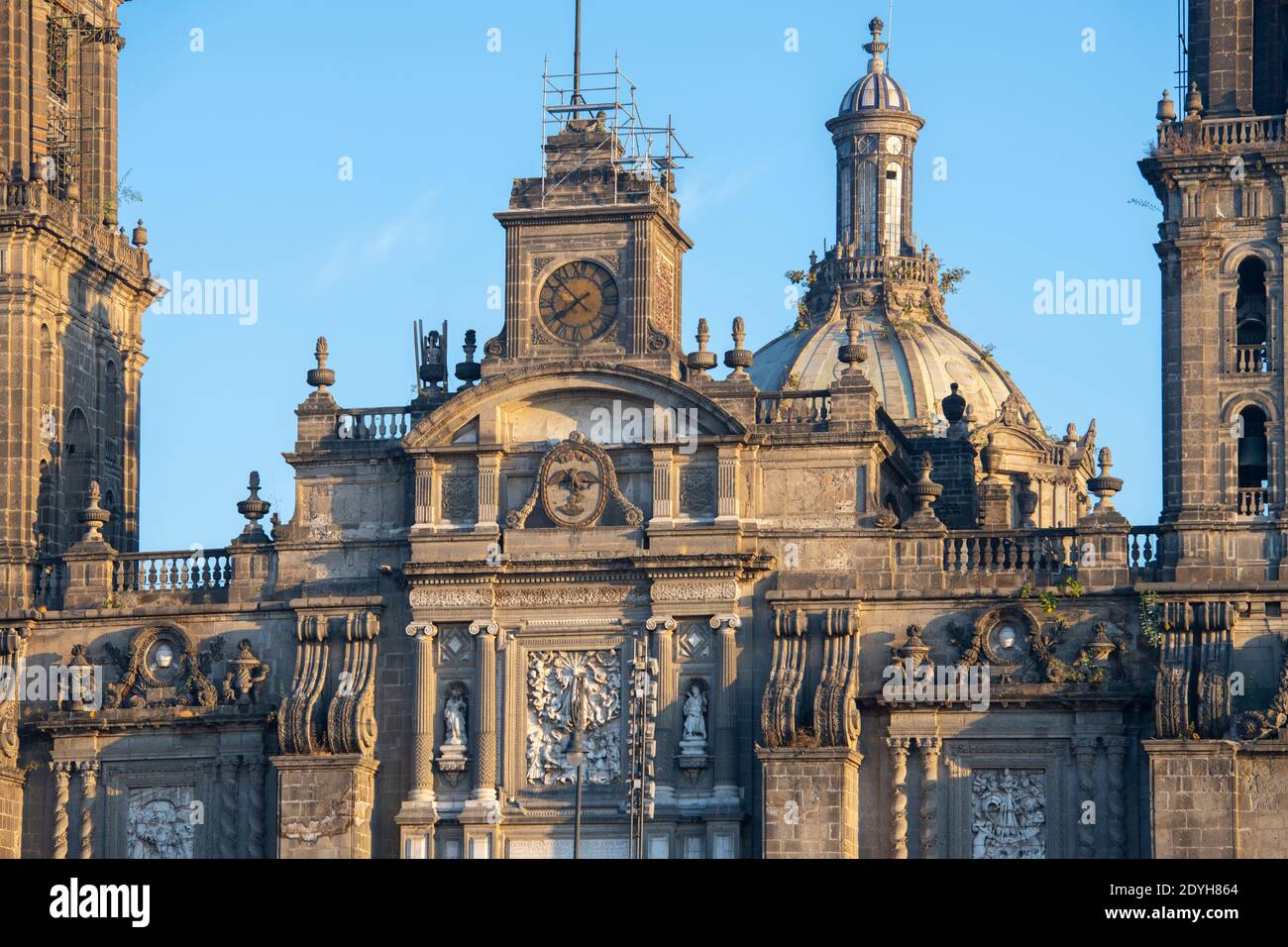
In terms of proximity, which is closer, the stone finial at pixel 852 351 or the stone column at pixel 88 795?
the stone finial at pixel 852 351

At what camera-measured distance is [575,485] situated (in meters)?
63.9

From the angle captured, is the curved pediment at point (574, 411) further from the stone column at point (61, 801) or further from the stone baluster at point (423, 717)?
the stone column at point (61, 801)

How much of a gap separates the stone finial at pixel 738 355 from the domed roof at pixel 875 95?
23739mm

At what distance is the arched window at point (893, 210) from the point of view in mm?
86625

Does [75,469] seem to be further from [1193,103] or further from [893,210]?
[893,210]

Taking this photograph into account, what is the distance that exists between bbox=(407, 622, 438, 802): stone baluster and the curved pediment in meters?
3.61

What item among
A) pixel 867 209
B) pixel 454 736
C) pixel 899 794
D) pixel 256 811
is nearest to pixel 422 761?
pixel 454 736

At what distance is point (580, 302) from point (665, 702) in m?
7.97

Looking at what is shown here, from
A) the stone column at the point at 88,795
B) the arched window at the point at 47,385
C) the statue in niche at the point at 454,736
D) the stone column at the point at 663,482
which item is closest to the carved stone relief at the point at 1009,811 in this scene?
the stone column at the point at 663,482

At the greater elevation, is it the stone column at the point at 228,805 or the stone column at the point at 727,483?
the stone column at the point at 727,483

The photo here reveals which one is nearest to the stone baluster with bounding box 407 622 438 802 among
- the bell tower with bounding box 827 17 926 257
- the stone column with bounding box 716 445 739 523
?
the stone column with bounding box 716 445 739 523
